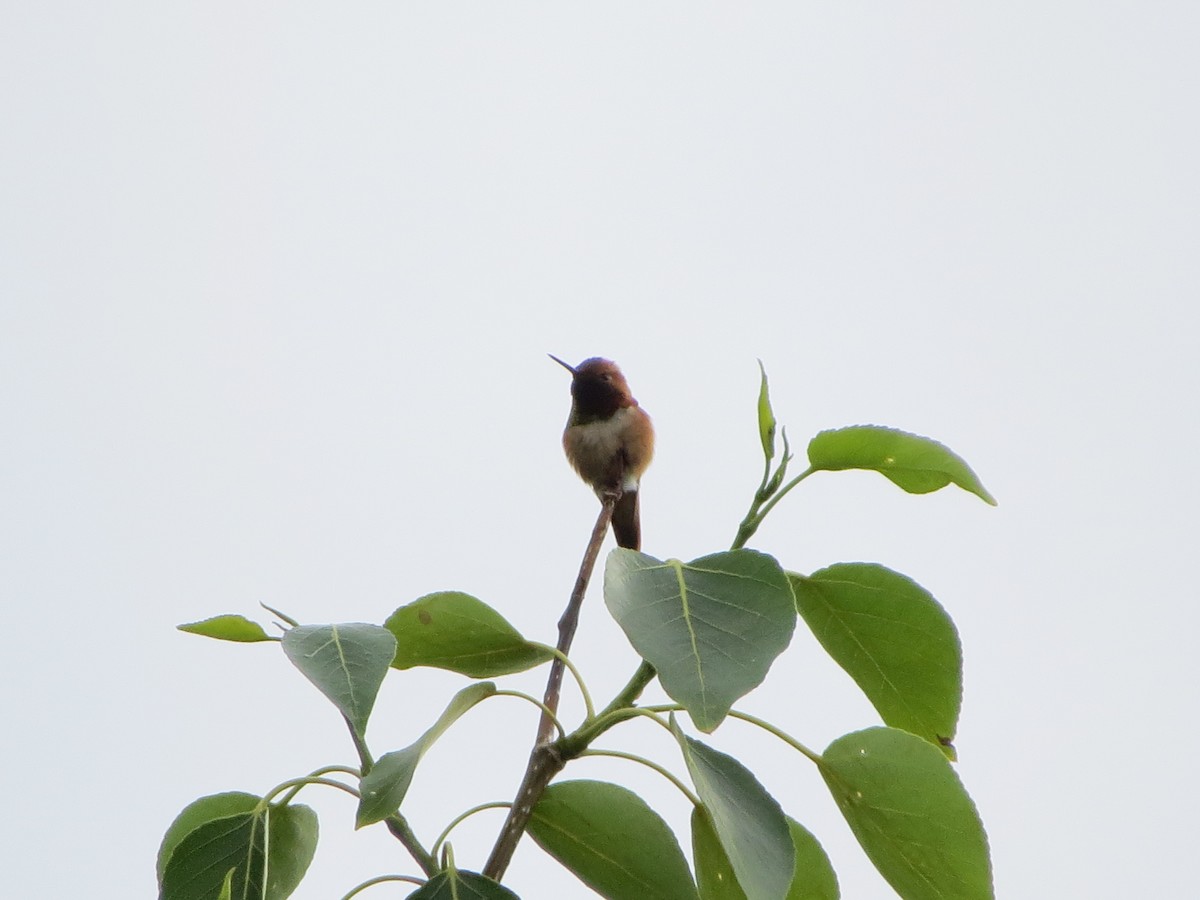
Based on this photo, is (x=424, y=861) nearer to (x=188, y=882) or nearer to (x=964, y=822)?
(x=188, y=882)

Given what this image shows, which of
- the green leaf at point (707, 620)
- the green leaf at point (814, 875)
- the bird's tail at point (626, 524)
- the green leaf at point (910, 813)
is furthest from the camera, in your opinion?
the bird's tail at point (626, 524)

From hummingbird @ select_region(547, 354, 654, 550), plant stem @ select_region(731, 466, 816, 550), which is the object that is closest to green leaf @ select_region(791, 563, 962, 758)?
plant stem @ select_region(731, 466, 816, 550)

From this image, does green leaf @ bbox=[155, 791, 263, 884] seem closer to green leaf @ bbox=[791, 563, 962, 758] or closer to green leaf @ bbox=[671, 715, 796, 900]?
green leaf @ bbox=[671, 715, 796, 900]

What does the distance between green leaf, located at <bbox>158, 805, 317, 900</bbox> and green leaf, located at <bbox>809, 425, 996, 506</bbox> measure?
35.7 inches

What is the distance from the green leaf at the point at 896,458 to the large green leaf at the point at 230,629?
2.66 feet

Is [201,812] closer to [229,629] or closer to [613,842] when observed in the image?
[229,629]

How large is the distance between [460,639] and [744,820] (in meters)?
0.50

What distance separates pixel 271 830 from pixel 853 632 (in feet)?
2.76

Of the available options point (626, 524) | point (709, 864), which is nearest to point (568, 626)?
point (709, 864)

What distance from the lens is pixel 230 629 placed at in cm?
172

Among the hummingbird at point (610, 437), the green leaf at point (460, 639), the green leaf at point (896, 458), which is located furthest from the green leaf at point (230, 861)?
the hummingbird at point (610, 437)

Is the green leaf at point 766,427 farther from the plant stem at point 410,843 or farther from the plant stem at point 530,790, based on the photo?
the plant stem at point 410,843

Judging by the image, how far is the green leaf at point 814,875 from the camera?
1776 millimetres

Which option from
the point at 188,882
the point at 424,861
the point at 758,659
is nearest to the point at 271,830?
the point at 188,882
